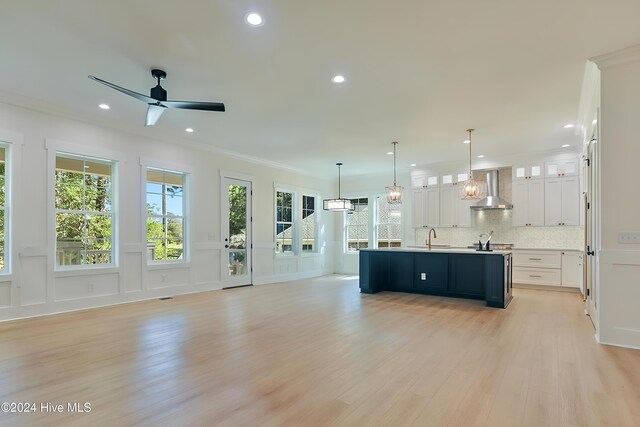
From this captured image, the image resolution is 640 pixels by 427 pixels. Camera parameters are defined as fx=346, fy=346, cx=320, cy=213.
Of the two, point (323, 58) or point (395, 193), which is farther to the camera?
point (395, 193)

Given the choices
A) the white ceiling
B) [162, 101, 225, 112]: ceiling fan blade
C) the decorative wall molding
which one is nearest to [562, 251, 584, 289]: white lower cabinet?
the white ceiling

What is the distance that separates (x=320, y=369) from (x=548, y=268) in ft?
19.8

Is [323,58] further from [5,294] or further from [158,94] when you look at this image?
[5,294]

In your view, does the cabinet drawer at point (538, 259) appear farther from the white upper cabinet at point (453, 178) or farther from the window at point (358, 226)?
the window at point (358, 226)

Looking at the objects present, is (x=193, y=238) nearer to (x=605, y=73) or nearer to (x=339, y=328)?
(x=339, y=328)

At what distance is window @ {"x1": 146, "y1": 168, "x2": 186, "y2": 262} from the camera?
20.2 feet

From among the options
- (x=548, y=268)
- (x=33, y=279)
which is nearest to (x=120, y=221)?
(x=33, y=279)

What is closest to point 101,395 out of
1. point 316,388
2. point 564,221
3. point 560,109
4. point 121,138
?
point 316,388

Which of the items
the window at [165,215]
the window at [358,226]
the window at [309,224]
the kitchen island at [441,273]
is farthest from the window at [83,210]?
the window at [358,226]

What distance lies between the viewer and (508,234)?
767 cm

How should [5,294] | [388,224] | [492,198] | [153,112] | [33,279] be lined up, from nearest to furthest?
1. [153,112]
2. [5,294]
3. [33,279]
4. [492,198]
5. [388,224]

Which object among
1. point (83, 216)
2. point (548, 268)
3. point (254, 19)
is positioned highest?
point (254, 19)

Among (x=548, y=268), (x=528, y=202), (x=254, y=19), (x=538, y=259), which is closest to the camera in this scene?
(x=254, y=19)

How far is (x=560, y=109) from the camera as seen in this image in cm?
480
